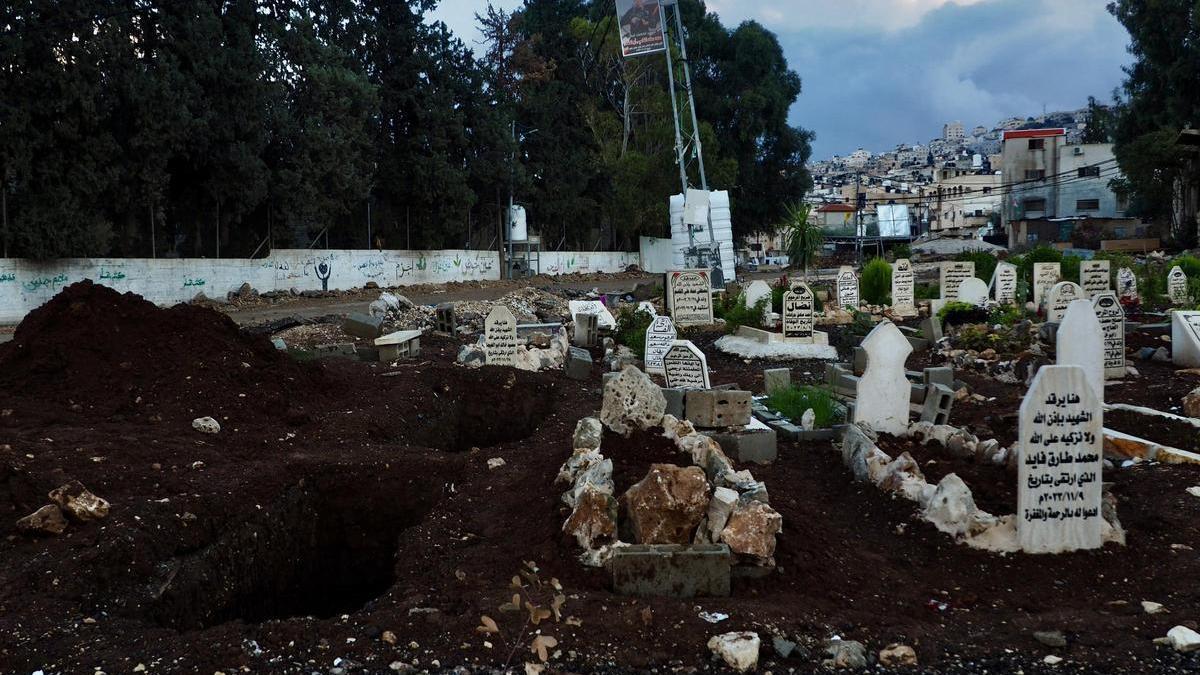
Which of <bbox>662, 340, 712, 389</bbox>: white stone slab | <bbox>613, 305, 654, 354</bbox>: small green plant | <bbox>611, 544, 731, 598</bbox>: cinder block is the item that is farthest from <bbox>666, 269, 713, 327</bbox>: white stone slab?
<bbox>611, 544, 731, 598</bbox>: cinder block

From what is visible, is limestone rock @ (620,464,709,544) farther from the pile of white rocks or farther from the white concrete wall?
the white concrete wall

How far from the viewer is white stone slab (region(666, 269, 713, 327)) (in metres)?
18.4

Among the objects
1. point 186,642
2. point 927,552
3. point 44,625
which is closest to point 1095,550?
point 927,552

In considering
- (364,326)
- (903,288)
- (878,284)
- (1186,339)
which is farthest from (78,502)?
(878,284)

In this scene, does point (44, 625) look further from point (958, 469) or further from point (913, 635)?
point (958, 469)

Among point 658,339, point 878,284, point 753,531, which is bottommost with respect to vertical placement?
point 753,531

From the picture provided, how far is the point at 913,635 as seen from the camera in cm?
420

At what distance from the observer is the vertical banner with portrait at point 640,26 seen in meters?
34.1

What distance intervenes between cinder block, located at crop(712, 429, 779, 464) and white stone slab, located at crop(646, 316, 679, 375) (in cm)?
492

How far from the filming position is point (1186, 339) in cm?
1149

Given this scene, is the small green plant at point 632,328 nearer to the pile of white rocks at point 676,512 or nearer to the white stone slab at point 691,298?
the white stone slab at point 691,298

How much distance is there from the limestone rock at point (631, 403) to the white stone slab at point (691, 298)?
11.4m

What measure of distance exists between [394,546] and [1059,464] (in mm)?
4550

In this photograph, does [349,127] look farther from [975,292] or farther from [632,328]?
[975,292]
